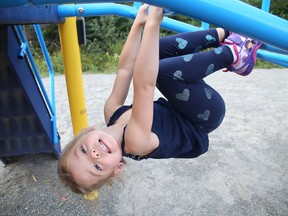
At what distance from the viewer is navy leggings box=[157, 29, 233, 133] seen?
3.75 ft

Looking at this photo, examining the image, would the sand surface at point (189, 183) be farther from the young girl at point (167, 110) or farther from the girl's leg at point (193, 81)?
the girl's leg at point (193, 81)

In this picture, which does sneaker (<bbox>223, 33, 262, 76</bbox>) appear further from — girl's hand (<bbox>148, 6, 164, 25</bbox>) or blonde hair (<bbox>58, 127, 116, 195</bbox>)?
blonde hair (<bbox>58, 127, 116, 195</bbox>)

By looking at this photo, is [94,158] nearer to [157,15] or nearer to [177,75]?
[177,75]

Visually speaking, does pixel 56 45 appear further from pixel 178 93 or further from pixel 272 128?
pixel 178 93

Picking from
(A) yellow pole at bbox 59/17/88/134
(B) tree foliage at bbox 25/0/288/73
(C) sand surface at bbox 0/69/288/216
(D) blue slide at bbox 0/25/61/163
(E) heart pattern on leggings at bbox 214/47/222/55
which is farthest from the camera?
(B) tree foliage at bbox 25/0/288/73

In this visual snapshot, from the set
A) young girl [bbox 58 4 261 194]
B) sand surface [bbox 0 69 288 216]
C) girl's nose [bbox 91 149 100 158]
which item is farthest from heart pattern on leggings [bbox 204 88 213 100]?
sand surface [bbox 0 69 288 216]

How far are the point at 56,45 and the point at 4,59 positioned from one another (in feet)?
19.4

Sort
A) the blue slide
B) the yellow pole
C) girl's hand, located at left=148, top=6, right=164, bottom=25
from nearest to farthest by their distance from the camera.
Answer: girl's hand, located at left=148, top=6, right=164, bottom=25 → the blue slide → the yellow pole

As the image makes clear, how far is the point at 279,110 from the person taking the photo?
→ 3434 mm

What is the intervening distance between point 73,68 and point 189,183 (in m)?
1.03

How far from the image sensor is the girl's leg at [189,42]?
121 centimetres

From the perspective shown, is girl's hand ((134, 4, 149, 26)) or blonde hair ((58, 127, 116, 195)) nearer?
girl's hand ((134, 4, 149, 26))

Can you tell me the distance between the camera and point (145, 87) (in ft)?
3.08

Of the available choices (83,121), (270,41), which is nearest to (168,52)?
(270,41)
